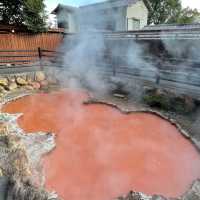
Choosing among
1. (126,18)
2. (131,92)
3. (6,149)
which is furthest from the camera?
(126,18)

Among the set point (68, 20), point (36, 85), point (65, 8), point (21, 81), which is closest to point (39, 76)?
point (36, 85)

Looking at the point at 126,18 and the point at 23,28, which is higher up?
the point at 126,18

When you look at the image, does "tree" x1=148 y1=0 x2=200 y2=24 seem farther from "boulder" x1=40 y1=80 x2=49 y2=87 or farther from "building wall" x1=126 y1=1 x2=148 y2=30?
"boulder" x1=40 y1=80 x2=49 y2=87

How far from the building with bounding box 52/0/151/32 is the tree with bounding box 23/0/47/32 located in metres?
3.89

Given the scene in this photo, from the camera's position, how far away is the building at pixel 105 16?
44.3 ft

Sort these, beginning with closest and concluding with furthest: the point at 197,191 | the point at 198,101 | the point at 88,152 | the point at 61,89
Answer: the point at 197,191 < the point at 88,152 < the point at 198,101 < the point at 61,89

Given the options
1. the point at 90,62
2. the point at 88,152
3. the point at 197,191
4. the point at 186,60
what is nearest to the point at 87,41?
the point at 90,62

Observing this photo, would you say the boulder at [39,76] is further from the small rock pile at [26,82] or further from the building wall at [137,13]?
the building wall at [137,13]

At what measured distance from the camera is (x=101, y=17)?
556 inches

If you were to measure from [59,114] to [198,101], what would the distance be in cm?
345

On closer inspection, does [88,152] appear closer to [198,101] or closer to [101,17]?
[198,101]

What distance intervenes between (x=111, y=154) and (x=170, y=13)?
721 inches

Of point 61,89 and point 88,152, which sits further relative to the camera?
point 61,89

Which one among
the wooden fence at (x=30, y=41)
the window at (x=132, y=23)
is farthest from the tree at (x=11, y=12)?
the window at (x=132, y=23)
